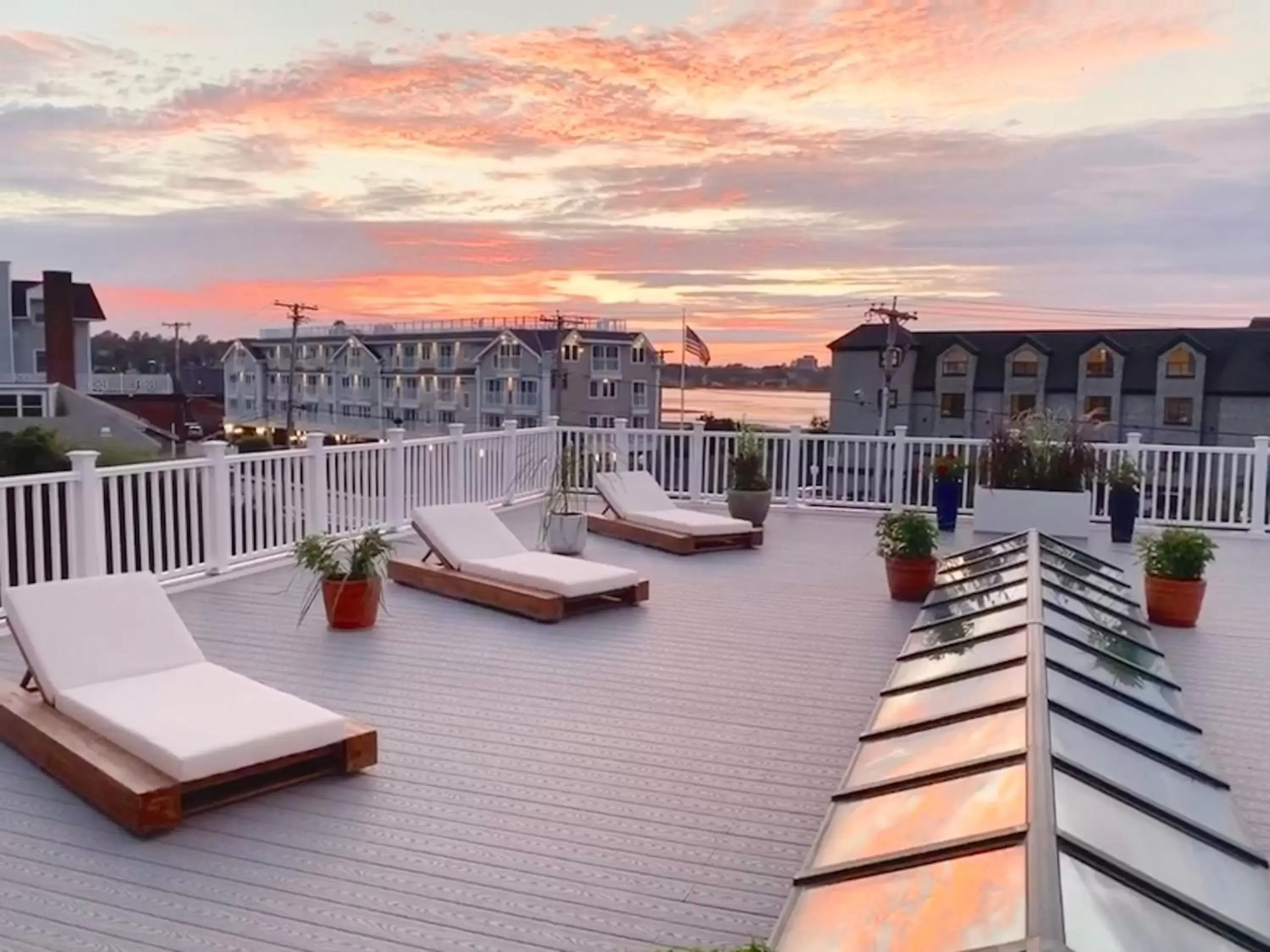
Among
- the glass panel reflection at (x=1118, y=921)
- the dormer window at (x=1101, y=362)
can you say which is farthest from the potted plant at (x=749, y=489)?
the dormer window at (x=1101, y=362)

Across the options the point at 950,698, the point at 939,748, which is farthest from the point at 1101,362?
the point at 939,748

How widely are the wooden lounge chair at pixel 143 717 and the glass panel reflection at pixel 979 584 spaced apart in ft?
8.90

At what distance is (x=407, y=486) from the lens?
31.0 feet

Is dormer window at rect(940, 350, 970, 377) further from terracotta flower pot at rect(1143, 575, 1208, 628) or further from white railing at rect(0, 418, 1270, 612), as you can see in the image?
terracotta flower pot at rect(1143, 575, 1208, 628)

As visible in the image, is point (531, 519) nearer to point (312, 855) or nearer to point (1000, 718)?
point (312, 855)

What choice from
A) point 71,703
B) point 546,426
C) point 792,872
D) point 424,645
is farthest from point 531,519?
point 792,872

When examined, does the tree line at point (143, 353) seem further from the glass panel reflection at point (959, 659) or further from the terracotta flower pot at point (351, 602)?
the glass panel reflection at point (959, 659)

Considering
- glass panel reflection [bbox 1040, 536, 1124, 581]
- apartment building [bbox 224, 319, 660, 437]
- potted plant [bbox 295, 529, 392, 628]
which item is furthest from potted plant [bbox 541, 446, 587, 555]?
apartment building [bbox 224, 319, 660, 437]

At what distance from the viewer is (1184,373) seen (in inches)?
1201

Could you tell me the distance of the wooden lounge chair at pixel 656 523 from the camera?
905 cm

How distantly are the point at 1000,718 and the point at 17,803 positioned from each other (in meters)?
3.40

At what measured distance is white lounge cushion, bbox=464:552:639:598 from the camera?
21.2 ft

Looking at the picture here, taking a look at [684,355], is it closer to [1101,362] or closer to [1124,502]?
[1101,362]

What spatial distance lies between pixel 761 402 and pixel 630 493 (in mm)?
16112
